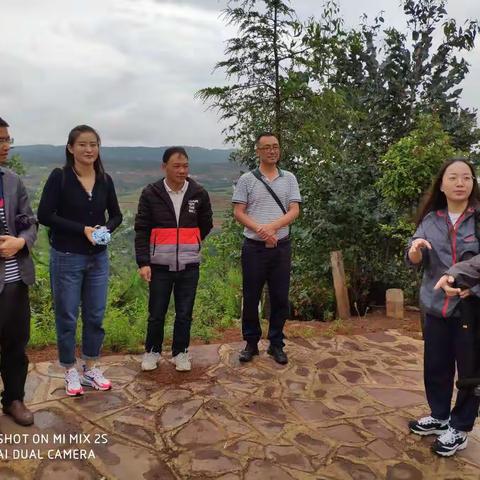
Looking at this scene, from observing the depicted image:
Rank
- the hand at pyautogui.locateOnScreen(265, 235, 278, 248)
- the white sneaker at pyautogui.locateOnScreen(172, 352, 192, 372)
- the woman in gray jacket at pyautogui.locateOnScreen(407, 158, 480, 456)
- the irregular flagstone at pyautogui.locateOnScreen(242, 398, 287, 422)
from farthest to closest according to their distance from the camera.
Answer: the white sneaker at pyautogui.locateOnScreen(172, 352, 192, 372) < the hand at pyautogui.locateOnScreen(265, 235, 278, 248) < the irregular flagstone at pyautogui.locateOnScreen(242, 398, 287, 422) < the woman in gray jacket at pyautogui.locateOnScreen(407, 158, 480, 456)

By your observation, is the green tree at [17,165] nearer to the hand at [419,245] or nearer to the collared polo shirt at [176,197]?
the collared polo shirt at [176,197]

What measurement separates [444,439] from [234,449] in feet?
4.37

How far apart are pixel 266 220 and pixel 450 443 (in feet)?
6.91

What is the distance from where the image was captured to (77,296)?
335cm

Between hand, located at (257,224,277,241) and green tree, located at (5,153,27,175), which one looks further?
green tree, located at (5,153,27,175)

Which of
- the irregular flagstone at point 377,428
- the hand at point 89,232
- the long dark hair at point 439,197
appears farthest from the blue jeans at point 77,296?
the long dark hair at point 439,197

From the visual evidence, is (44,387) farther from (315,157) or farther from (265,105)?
(315,157)

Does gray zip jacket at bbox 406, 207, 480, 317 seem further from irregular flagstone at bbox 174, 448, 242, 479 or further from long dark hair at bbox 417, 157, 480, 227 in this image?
irregular flagstone at bbox 174, 448, 242, 479

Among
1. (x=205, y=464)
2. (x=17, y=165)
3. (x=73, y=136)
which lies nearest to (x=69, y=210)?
(x=73, y=136)

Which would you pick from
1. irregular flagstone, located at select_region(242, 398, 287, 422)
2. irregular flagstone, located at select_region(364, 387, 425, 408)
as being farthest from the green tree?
irregular flagstone, located at select_region(364, 387, 425, 408)

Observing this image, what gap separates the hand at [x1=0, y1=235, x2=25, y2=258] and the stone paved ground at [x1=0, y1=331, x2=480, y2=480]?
1160mm

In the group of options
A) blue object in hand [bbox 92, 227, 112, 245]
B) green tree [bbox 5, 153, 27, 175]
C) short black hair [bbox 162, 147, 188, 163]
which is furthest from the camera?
green tree [bbox 5, 153, 27, 175]

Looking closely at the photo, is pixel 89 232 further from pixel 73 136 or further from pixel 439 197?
pixel 439 197

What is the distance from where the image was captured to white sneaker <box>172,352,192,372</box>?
405cm
